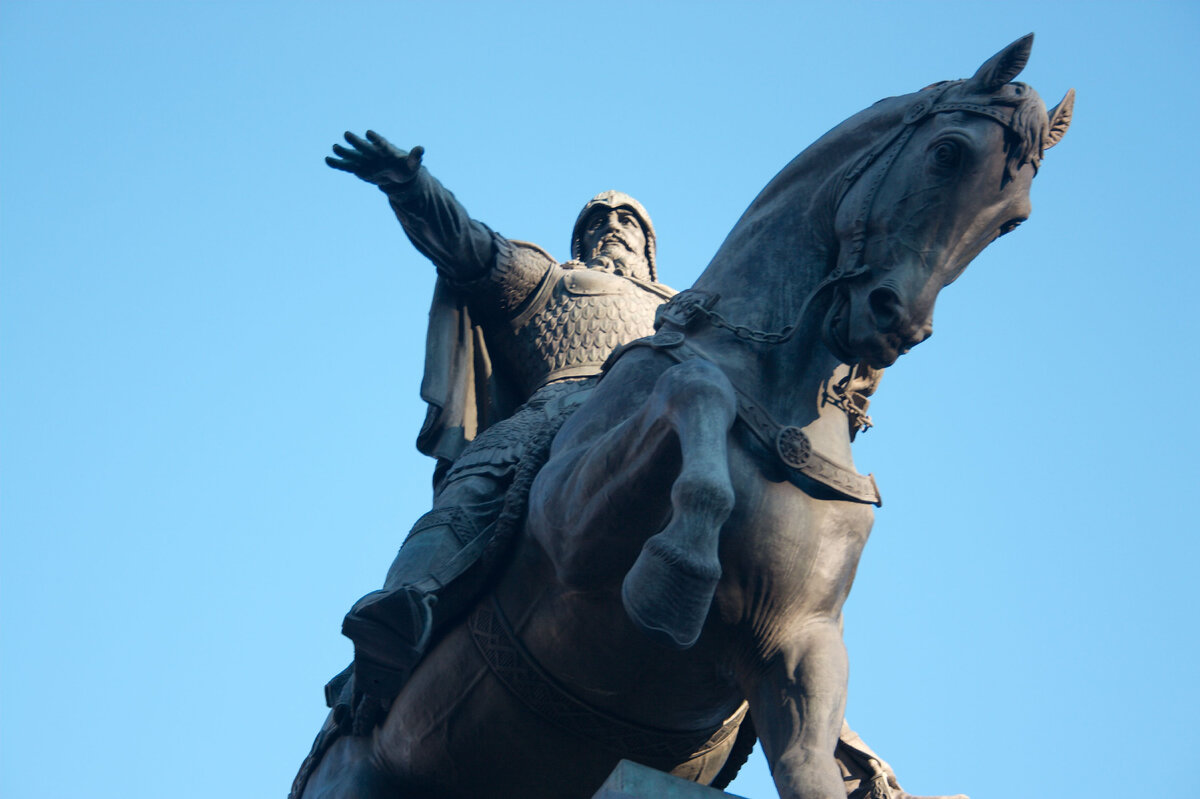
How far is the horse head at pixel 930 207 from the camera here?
7.29 metres

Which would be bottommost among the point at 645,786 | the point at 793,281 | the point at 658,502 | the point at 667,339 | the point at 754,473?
the point at 645,786

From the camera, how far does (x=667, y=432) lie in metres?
7.08

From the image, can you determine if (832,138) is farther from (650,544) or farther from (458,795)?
(458,795)

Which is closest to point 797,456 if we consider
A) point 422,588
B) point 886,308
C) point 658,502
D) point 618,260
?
point 658,502

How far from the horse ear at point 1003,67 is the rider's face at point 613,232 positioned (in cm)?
417

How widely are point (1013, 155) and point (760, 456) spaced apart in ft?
5.63

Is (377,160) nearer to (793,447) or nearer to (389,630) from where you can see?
(389,630)

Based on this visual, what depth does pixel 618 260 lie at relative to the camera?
11.3 metres

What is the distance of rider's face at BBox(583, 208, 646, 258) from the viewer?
1150 cm

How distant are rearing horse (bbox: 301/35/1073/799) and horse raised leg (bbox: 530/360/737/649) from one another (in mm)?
11

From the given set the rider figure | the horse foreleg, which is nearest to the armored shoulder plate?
the rider figure

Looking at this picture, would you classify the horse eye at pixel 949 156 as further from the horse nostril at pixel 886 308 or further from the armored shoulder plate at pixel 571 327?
the armored shoulder plate at pixel 571 327

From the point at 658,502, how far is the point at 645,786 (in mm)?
1212

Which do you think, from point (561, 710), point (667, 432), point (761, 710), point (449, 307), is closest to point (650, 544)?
point (667, 432)
